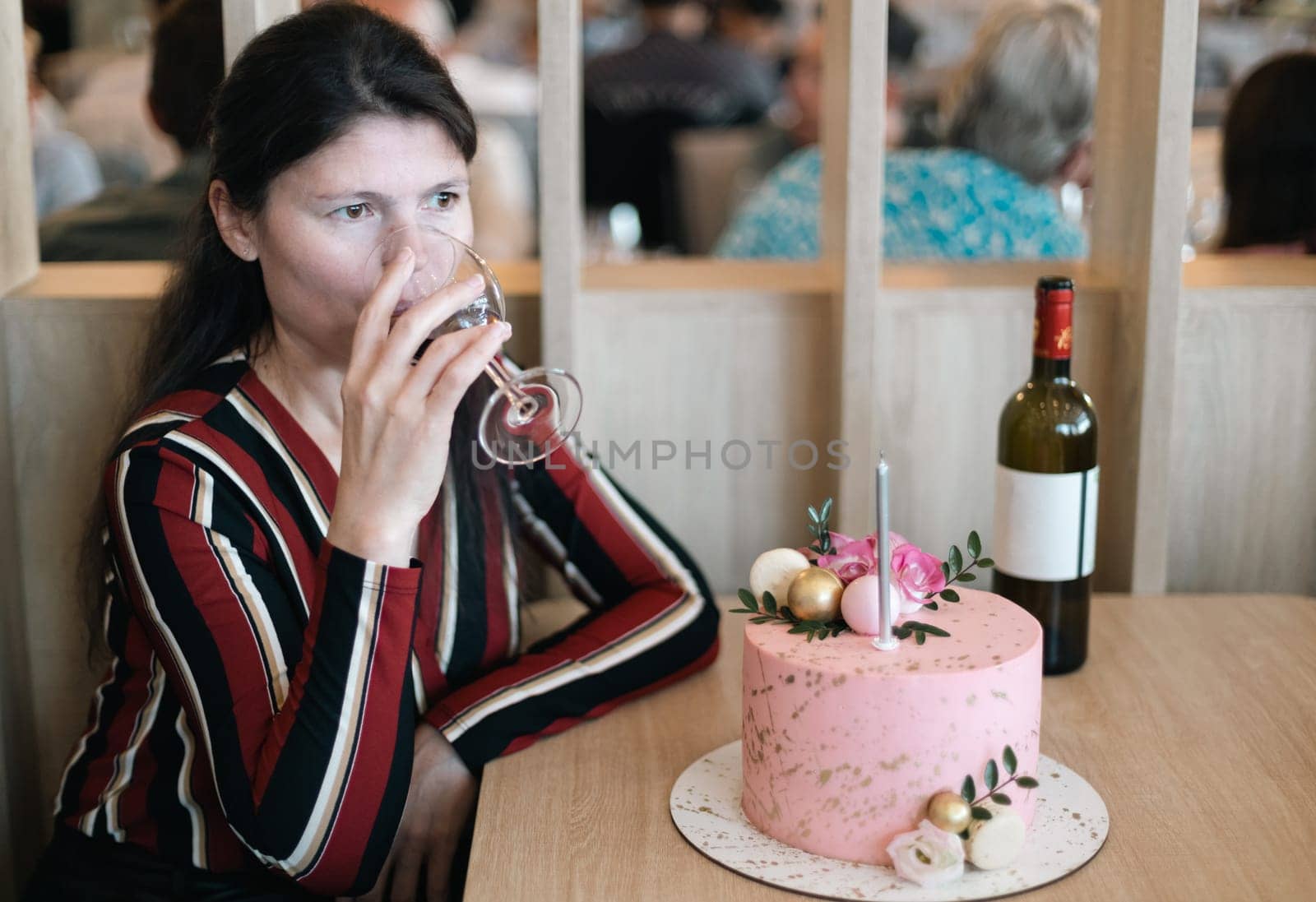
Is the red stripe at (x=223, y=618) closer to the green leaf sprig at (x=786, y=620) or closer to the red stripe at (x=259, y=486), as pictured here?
the red stripe at (x=259, y=486)

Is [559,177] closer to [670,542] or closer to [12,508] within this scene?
[670,542]

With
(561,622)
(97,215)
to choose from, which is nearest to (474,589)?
(561,622)

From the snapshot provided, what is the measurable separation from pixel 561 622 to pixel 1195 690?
0.66m

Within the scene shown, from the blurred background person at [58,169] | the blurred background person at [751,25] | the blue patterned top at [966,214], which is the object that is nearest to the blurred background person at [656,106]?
the blurred background person at [751,25]

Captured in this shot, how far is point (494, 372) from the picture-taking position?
1.15 m

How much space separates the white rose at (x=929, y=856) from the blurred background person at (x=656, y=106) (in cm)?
369

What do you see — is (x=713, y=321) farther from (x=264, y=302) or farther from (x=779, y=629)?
(x=779, y=629)

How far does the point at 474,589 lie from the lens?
4.50ft

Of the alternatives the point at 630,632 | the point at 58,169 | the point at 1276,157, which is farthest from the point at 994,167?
the point at 58,169

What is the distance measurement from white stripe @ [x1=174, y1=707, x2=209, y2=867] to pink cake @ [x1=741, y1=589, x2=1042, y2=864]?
1.73 feet

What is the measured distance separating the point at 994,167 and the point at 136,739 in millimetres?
1630

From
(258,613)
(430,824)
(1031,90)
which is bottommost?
(430,824)

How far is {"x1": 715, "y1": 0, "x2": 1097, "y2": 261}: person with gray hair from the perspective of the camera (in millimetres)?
2250

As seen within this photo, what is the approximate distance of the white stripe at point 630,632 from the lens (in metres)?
1.21
